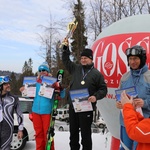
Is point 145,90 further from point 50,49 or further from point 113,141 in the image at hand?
point 50,49

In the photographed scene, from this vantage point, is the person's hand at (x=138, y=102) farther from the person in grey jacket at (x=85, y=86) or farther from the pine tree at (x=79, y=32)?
the pine tree at (x=79, y=32)

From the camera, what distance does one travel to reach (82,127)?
156 inches

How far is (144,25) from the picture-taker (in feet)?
12.3

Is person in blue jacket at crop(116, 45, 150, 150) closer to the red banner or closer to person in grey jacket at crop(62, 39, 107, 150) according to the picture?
the red banner

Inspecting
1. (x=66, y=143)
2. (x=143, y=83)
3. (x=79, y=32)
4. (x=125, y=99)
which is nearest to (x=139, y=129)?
(x=125, y=99)

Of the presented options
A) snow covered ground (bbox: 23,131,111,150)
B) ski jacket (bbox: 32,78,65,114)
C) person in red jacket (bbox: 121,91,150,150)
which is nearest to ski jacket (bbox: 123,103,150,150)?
person in red jacket (bbox: 121,91,150,150)

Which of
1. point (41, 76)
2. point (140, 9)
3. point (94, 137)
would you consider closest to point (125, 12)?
point (140, 9)

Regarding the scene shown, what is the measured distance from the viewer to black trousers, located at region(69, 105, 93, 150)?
12.9 feet

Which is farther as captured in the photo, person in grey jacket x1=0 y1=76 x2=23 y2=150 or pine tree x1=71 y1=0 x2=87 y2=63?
pine tree x1=71 y1=0 x2=87 y2=63

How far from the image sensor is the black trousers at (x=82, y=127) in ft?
12.9

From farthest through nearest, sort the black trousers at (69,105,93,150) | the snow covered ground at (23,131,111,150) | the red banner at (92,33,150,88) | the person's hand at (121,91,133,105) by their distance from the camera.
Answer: the snow covered ground at (23,131,111,150) < the black trousers at (69,105,93,150) < the red banner at (92,33,150,88) < the person's hand at (121,91,133,105)

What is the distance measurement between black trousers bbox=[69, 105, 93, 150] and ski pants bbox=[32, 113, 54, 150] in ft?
1.63

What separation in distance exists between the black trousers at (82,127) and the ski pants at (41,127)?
50 cm

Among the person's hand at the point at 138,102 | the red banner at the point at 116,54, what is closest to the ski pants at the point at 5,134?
the red banner at the point at 116,54
